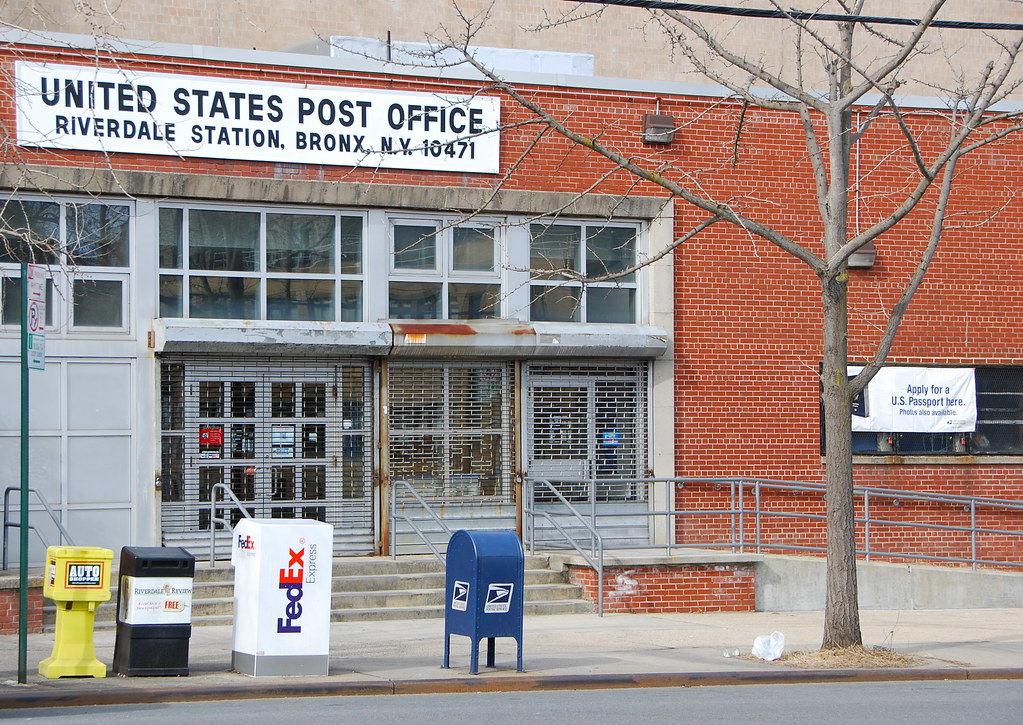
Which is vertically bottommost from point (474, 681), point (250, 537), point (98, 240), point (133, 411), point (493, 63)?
point (474, 681)

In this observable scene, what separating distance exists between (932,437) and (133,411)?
10453mm

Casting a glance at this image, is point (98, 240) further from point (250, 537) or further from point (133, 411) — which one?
point (250, 537)

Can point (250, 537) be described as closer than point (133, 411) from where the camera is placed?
Yes

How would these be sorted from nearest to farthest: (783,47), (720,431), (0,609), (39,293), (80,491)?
(39,293) → (0,609) → (80,491) → (720,431) → (783,47)

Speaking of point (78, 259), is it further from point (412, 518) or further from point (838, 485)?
point (838, 485)

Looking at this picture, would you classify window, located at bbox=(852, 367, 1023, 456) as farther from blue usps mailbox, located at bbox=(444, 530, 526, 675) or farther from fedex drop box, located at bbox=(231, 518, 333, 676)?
fedex drop box, located at bbox=(231, 518, 333, 676)

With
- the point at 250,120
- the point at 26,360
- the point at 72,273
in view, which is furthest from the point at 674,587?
the point at 26,360

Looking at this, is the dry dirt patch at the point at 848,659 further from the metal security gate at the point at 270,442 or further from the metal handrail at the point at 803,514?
the metal security gate at the point at 270,442

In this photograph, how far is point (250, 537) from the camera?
35.1ft

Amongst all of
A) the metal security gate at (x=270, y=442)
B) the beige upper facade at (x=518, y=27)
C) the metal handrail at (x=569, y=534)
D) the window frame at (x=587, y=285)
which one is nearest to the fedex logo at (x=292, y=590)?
the metal handrail at (x=569, y=534)

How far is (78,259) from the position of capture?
606 inches

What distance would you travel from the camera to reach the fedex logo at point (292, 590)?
34.9ft

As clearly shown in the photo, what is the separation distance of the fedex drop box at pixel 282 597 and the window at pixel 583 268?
23.3 feet

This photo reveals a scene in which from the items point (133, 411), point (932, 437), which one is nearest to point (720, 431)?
point (932, 437)
